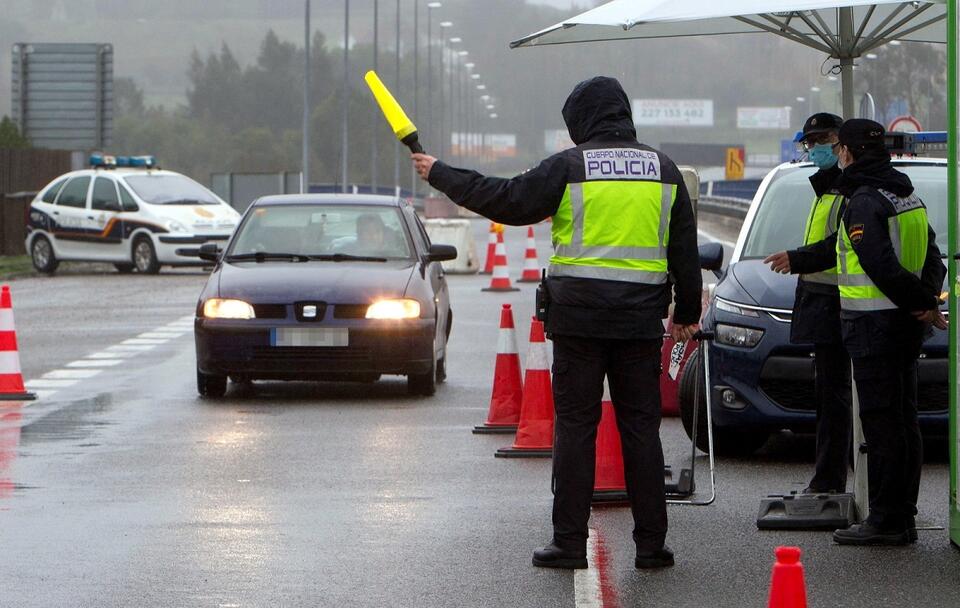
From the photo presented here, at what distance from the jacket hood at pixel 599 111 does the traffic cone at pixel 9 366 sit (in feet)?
23.0

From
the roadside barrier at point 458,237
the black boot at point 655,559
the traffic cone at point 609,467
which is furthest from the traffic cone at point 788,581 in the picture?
the roadside barrier at point 458,237

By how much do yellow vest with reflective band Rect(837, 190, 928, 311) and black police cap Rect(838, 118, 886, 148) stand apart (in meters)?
0.23

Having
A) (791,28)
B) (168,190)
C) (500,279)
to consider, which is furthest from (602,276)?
(168,190)

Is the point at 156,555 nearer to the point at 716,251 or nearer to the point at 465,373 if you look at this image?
the point at 716,251

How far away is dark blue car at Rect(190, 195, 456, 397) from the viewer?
12812 mm

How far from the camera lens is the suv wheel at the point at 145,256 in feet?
101

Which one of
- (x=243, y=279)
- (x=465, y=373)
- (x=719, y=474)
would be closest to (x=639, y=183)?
(x=719, y=474)

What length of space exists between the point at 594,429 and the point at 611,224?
2.49ft

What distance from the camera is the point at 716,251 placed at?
32.6 ft

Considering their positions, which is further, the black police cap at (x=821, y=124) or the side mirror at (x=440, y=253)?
the side mirror at (x=440, y=253)

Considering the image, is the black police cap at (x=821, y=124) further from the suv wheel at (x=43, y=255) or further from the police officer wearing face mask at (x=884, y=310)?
the suv wheel at (x=43, y=255)

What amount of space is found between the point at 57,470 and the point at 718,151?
5604 inches

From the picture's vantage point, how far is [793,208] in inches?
420

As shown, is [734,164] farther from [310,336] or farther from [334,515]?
[334,515]
